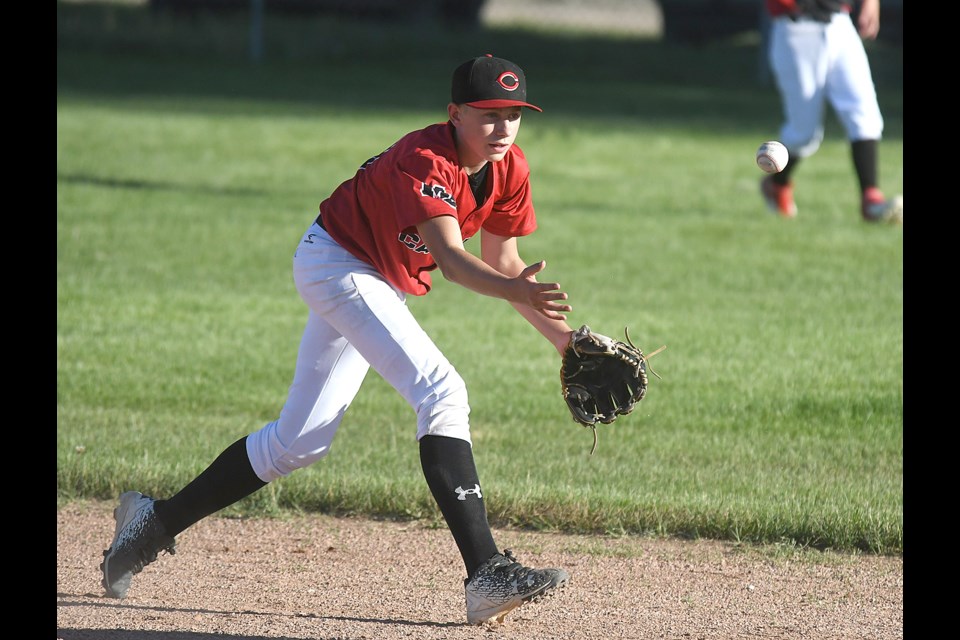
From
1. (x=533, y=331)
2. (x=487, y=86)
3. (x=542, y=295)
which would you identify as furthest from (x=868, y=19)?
(x=542, y=295)

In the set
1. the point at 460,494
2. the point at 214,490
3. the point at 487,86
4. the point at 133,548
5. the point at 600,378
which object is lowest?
the point at 133,548

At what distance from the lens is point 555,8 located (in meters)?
31.6

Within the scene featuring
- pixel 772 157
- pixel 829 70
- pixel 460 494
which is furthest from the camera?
pixel 829 70

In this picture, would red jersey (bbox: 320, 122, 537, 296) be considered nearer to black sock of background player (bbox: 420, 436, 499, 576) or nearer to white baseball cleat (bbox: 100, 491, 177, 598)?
Answer: black sock of background player (bbox: 420, 436, 499, 576)

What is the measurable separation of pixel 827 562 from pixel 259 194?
332 inches

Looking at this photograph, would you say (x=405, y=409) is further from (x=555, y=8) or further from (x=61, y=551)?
(x=555, y=8)

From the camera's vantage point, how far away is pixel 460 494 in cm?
394

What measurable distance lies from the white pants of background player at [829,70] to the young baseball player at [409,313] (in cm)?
652

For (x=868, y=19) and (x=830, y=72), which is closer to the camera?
(x=868, y=19)

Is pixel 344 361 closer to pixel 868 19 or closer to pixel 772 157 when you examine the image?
pixel 772 157

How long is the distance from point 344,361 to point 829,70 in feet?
23.4

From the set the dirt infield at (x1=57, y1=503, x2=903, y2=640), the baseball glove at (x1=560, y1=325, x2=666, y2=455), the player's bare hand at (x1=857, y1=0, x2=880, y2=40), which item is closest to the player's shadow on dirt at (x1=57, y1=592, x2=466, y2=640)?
the dirt infield at (x1=57, y1=503, x2=903, y2=640)

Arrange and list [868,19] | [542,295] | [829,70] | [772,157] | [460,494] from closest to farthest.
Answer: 1. [542,295]
2. [460,494]
3. [772,157]
4. [868,19]
5. [829,70]

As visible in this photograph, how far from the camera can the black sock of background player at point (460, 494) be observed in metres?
3.92
